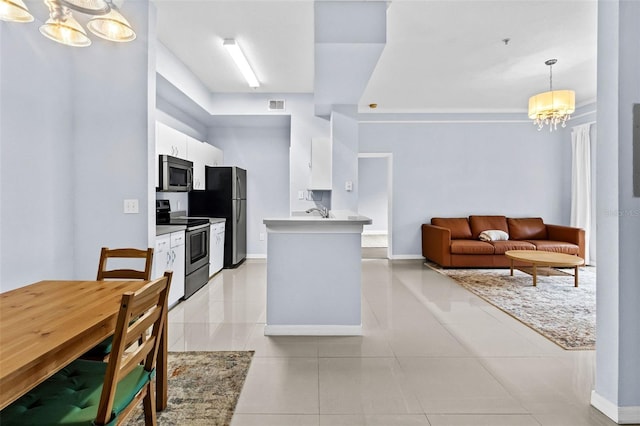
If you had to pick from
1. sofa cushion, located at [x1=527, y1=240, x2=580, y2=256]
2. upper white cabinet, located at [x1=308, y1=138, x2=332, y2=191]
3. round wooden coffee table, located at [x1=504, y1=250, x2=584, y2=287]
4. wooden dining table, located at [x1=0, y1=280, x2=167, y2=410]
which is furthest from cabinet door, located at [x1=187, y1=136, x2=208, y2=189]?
sofa cushion, located at [x1=527, y1=240, x2=580, y2=256]

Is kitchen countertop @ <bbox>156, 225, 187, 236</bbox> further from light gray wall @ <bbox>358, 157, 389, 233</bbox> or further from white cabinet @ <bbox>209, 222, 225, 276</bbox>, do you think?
light gray wall @ <bbox>358, 157, 389, 233</bbox>

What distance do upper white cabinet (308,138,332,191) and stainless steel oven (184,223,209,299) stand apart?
65.0 inches

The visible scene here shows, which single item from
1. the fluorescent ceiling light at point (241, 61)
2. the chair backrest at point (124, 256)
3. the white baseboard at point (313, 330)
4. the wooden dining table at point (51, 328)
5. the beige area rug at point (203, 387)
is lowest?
the beige area rug at point (203, 387)

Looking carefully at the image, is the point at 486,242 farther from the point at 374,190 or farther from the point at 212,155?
the point at 374,190

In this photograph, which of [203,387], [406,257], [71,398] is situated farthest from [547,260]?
[71,398]

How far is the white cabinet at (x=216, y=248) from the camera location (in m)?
5.12

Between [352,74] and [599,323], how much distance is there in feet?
9.22

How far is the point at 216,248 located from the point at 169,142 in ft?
5.69

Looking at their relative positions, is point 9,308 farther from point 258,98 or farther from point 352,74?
point 258,98

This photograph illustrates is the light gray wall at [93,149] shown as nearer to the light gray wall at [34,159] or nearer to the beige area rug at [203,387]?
the light gray wall at [34,159]

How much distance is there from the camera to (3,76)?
2369 mm

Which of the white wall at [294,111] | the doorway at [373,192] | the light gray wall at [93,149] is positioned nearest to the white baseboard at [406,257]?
the white wall at [294,111]

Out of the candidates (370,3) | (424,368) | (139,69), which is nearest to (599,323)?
(424,368)

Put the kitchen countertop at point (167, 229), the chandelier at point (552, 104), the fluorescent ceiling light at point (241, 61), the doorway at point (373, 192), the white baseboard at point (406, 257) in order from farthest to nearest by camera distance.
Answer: the doorway at point (373, 192) → the white baseboard at point (406, 257) → the chandelier at point (552, 104) → the fluorescent ceiling light at point (241, 61) → the kitchen countertop at point (167, 229)
